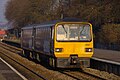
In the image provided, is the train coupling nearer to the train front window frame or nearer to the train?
the train

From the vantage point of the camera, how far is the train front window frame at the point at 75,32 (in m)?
19.5

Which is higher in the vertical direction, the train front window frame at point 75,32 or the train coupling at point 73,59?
the train front window frame at point 75,32

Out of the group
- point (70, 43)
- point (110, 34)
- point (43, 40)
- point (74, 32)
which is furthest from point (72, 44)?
point (110, 34)

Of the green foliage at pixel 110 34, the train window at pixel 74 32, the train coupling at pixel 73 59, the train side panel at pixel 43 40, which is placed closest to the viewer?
the train coupling at pixel 73 59

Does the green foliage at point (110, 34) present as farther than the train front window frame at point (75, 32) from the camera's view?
Yes

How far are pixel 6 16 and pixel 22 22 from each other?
2867cm

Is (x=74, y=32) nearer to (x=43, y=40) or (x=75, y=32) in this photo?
(x=75, y=32)

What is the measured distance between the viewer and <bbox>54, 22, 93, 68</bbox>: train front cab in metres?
19.1

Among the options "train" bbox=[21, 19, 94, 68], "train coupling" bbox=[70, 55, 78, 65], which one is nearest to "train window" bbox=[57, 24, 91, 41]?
"train" bbox=[21, 19, 94, 68]

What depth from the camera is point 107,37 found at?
40906mm

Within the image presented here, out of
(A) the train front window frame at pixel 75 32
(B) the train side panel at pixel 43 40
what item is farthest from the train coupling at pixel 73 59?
(B) the train side panel at pixel 43 40

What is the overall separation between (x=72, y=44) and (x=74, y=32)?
2.55ft

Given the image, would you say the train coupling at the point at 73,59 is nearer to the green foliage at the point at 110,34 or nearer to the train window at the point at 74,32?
the train window at the point at 74,32

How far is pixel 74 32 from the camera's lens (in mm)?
19625
